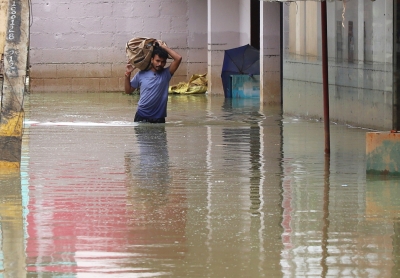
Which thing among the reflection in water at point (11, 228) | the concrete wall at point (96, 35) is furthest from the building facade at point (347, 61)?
the concrete wall at point (96, 35)

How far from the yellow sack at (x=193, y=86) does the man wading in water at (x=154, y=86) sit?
9.76 meters

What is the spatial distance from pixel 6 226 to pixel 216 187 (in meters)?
2.47

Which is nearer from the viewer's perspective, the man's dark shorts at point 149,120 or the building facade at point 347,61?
the building facade at point 347,61

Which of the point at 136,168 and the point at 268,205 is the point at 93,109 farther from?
the point at 268,205

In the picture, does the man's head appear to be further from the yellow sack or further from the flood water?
the yellow sack

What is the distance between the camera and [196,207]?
8500mm

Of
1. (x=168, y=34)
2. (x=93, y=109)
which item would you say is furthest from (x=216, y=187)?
(x=168, y=34)

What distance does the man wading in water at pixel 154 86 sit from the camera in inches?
619

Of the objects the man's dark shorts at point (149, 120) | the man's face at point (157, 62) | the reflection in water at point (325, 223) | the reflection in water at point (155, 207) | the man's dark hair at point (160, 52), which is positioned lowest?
the reflection in water at point (325, 223)

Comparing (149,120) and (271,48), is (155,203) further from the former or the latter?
(271,48)

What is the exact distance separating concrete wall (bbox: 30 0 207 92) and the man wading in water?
431 inches

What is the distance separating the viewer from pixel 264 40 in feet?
74.1

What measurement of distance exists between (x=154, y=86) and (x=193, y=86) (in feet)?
34.1

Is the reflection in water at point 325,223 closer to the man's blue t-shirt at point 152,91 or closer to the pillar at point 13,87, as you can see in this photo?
the pillar at point 13,87
